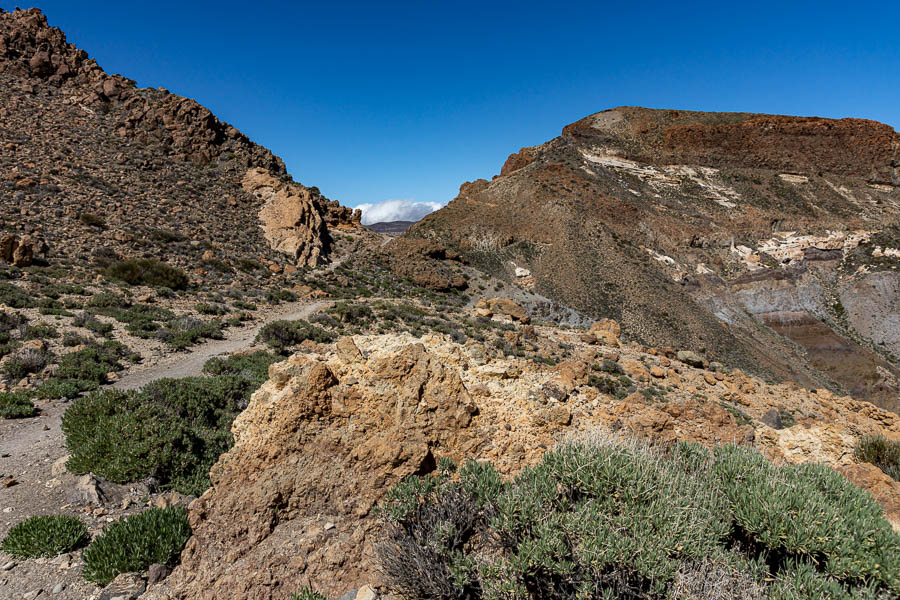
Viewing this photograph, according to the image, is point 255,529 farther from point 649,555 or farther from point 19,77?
point 19,77

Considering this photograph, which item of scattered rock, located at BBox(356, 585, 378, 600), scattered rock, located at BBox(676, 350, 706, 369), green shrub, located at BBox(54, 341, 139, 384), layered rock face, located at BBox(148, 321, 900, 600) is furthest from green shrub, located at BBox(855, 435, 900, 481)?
green shrub, located at BBox(54, 341, 139, 384)

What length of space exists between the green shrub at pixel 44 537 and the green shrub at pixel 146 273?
16.3 metres

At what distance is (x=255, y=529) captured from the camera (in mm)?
3789

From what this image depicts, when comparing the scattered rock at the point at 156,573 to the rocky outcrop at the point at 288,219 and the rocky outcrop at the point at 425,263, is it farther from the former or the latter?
the rocky outcrop at the point at 425,263

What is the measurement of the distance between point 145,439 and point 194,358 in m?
7.53

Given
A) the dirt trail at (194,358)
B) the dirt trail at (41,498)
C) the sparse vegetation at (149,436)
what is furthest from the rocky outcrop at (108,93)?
the sparse vegetation at (149,436)

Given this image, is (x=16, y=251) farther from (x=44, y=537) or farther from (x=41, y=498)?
(x=44, y=537)

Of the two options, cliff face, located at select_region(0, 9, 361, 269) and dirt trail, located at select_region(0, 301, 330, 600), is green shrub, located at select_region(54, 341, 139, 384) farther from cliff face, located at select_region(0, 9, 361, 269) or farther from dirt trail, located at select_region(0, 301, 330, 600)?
cliff face, located at select_region(0, 9, 361, 269)

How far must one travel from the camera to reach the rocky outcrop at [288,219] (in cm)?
2675

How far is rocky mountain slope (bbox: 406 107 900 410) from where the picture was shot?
29672mm

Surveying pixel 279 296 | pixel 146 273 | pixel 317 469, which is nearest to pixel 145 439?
pixel 317 469

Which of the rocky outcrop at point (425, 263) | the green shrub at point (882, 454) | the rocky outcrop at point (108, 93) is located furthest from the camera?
the rocky outcrop at point (108, 93)

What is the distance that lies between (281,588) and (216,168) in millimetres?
34933

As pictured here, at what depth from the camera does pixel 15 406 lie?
717 cm
